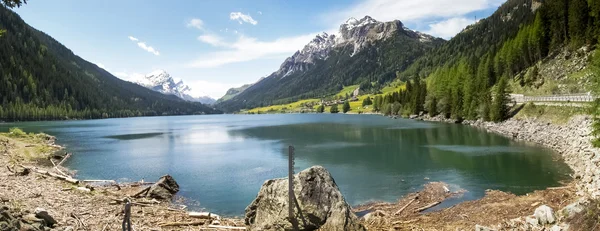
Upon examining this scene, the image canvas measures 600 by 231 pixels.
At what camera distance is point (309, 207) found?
15547 mm

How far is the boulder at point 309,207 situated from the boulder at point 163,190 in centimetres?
1571

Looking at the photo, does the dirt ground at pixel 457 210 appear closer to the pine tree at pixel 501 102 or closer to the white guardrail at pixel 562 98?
the white guardrail at pixel 562 98

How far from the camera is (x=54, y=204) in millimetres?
18703

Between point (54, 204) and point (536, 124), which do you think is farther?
point (536, 124)

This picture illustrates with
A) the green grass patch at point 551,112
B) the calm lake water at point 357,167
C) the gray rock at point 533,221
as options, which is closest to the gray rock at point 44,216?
the calm lake water at point 357,167

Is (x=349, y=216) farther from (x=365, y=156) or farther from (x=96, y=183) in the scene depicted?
(x=365, y=156)

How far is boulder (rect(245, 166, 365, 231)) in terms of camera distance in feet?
50.4

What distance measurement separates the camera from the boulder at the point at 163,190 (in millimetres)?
29270

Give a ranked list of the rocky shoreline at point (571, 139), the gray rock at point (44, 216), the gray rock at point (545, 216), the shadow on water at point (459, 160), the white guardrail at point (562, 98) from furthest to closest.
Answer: the white guardrail at point (562, 98), the shadow on water at point (459, 160), the rocky shoreline at point (571, 139), the gray rock at point (545, 216), the gray rock at point (44, 216)

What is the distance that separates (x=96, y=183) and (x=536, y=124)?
73724 millimetres

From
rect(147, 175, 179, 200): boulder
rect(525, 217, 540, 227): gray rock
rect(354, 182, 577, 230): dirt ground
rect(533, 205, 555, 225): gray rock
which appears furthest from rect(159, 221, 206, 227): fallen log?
rect(533, 205, 555, 225): gray rock

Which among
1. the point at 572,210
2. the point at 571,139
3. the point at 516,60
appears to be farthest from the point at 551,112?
the point at 516,60

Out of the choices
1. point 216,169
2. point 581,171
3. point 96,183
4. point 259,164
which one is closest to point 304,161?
point 259,164

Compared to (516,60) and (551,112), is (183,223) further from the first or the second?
(516,60)
